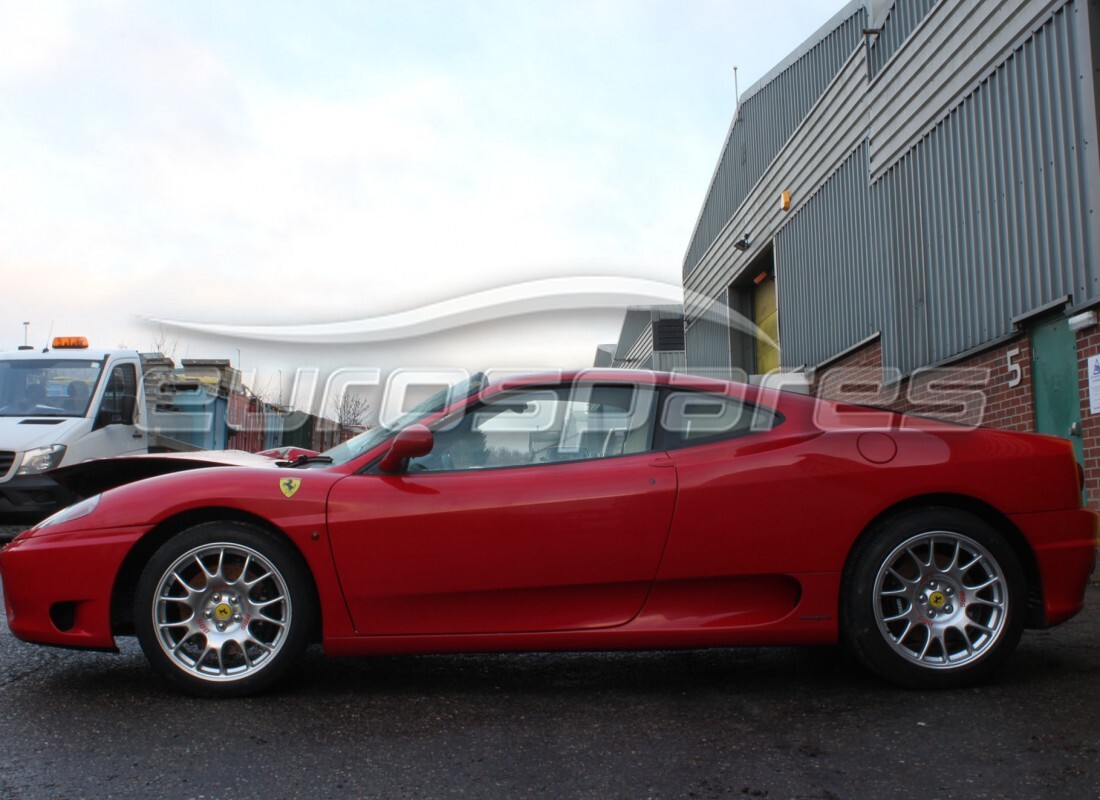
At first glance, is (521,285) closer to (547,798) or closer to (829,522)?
(829,522)

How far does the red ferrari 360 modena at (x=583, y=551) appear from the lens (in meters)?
3.92

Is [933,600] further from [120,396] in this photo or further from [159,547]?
[120,396]

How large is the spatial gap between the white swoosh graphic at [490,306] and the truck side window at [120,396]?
3.23 m

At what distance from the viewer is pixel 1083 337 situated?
8.07 metres

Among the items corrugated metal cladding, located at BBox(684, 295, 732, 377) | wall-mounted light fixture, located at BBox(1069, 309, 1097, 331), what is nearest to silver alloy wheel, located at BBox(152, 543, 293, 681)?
wall-mounted light fixture, located at BBox(1069, 309, 1097, 331)

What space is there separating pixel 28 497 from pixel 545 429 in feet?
23.9

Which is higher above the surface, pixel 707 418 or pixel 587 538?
pixel 707 418

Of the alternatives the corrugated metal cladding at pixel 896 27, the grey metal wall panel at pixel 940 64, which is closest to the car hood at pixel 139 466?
the grey metal wall panel at pixel 940 64

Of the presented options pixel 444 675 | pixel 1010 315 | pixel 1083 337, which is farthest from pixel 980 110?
pixel 444 675

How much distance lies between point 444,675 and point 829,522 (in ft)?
5.60

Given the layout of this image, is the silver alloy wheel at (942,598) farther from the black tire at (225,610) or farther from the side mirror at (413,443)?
the black tire at (225,610)

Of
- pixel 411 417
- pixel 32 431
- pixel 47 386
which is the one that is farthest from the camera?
pixel 47 386

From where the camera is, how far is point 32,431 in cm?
996

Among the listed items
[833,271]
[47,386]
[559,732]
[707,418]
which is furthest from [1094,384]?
[47,386]
